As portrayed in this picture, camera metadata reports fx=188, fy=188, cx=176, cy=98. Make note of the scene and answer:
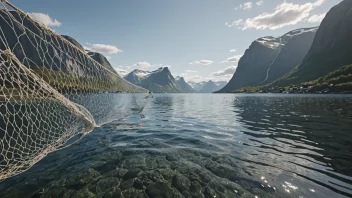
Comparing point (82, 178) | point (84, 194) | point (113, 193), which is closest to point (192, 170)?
point (113, 193)

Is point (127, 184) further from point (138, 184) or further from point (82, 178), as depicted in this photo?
point (82, 178)

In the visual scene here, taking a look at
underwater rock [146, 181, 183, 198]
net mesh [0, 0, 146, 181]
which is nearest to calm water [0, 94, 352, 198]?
underwater rock [146, 181, 183, 198]

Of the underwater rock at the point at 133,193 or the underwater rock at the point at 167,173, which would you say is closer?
the underwater rock at the point at 133,193

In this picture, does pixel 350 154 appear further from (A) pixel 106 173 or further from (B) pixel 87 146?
(B) pixel 87 146

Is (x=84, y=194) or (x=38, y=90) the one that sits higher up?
(x=38, y=90)

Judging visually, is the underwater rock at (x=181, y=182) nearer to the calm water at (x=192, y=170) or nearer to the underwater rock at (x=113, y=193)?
the calm water at (x=192, y=170)

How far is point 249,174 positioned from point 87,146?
12275mm

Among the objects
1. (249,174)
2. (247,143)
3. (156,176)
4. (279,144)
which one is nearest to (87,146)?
(156,176)

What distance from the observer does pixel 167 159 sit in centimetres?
1234

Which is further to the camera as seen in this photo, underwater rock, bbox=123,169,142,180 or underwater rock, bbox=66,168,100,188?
underwater rock, bbox=123,169,142,180

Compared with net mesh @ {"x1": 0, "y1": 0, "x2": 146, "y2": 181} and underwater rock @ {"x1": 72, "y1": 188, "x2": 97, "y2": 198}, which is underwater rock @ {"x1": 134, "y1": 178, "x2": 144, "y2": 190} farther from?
net mesh @ {"x1": 0, "y1": 0, "x2": 146, "y2": 181}

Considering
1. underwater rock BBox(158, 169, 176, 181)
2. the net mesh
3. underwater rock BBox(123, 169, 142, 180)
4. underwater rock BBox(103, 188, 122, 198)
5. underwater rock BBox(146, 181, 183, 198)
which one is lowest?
underwater rock BBox(146, 181, 183, 198)

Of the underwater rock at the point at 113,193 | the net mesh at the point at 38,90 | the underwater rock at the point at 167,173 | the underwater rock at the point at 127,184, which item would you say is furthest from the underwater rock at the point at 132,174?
the net mesh at the point at 38,90

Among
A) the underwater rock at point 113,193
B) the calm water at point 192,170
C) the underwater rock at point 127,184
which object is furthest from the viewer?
the underwater rock at point 127,184
